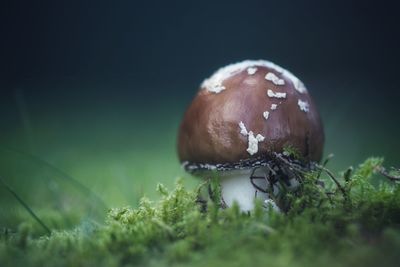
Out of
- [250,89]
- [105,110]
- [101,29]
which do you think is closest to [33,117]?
[105,110]

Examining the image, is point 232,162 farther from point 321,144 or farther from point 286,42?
point 286,42

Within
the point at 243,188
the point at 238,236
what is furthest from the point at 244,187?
the point at 238,236

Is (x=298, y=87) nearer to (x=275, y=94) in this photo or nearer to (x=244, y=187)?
(x=275, y=94)

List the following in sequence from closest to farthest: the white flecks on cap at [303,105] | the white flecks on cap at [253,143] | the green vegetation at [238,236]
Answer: the green vegetation at [238,236], the white flecks on cap at [253,143], the white flecks on cap at [303,105]

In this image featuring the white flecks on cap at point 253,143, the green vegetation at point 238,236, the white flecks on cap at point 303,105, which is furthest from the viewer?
the white flecks on cap at point 303,105

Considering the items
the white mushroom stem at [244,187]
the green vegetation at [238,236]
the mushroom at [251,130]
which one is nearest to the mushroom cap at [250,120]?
the mushroom at [251,130]

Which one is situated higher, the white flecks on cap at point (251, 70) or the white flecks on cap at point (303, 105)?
the white flecks on cap at point (251, 70)

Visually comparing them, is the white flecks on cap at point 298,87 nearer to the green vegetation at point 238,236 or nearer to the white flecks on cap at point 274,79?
the white flecks on cap at point 274,79
